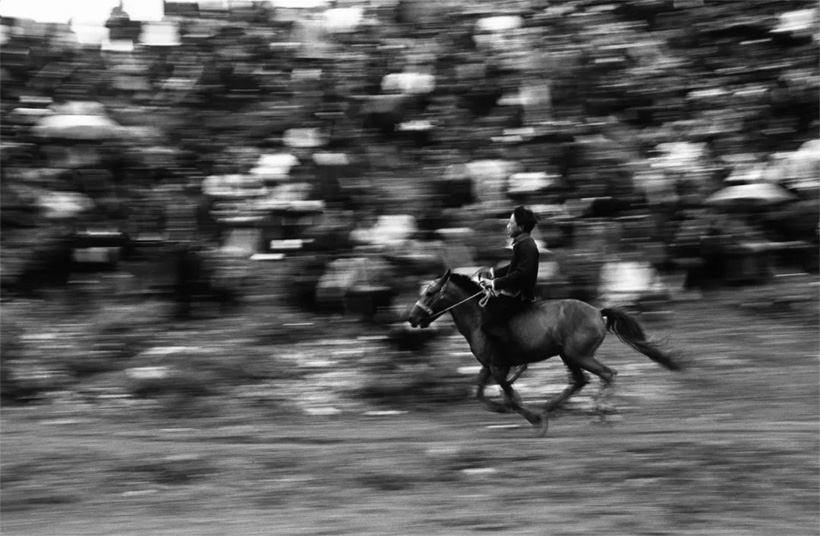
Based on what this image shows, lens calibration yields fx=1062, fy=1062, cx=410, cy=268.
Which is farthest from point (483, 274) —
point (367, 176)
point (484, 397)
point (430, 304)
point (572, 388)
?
point (367, 176)

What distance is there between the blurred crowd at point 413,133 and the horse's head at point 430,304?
304 cm

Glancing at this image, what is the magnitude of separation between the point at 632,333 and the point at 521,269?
1243 mm

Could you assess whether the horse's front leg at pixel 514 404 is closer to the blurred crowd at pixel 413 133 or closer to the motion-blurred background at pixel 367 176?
the motion-blurred background at pixel 367 176

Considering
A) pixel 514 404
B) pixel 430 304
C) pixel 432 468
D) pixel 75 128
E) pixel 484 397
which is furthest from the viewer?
pixel 75 128

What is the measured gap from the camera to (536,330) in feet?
31.6

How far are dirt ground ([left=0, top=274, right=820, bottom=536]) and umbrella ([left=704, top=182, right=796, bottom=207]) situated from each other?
9.47 ft

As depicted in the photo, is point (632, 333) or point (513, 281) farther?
point (632, 333)

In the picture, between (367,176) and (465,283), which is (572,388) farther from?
(367,176)

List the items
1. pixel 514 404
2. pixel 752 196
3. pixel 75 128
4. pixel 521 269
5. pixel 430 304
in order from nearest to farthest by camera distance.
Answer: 1. pixel 521 269
2. pixel 430 304
3. pixel 514 404
4. pixel 75 128
5. pixel 752 196

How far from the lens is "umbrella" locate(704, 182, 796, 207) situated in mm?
13555

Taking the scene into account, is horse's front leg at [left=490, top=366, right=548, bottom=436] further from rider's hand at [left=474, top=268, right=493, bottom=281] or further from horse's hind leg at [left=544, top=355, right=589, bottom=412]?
rider's hand at [left=474, top=268, right=493, bottom=281]

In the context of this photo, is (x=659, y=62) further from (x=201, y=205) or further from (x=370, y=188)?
(x=201, y=205)

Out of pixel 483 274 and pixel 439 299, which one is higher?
pixel 483 274

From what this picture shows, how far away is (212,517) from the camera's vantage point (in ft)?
26.0
